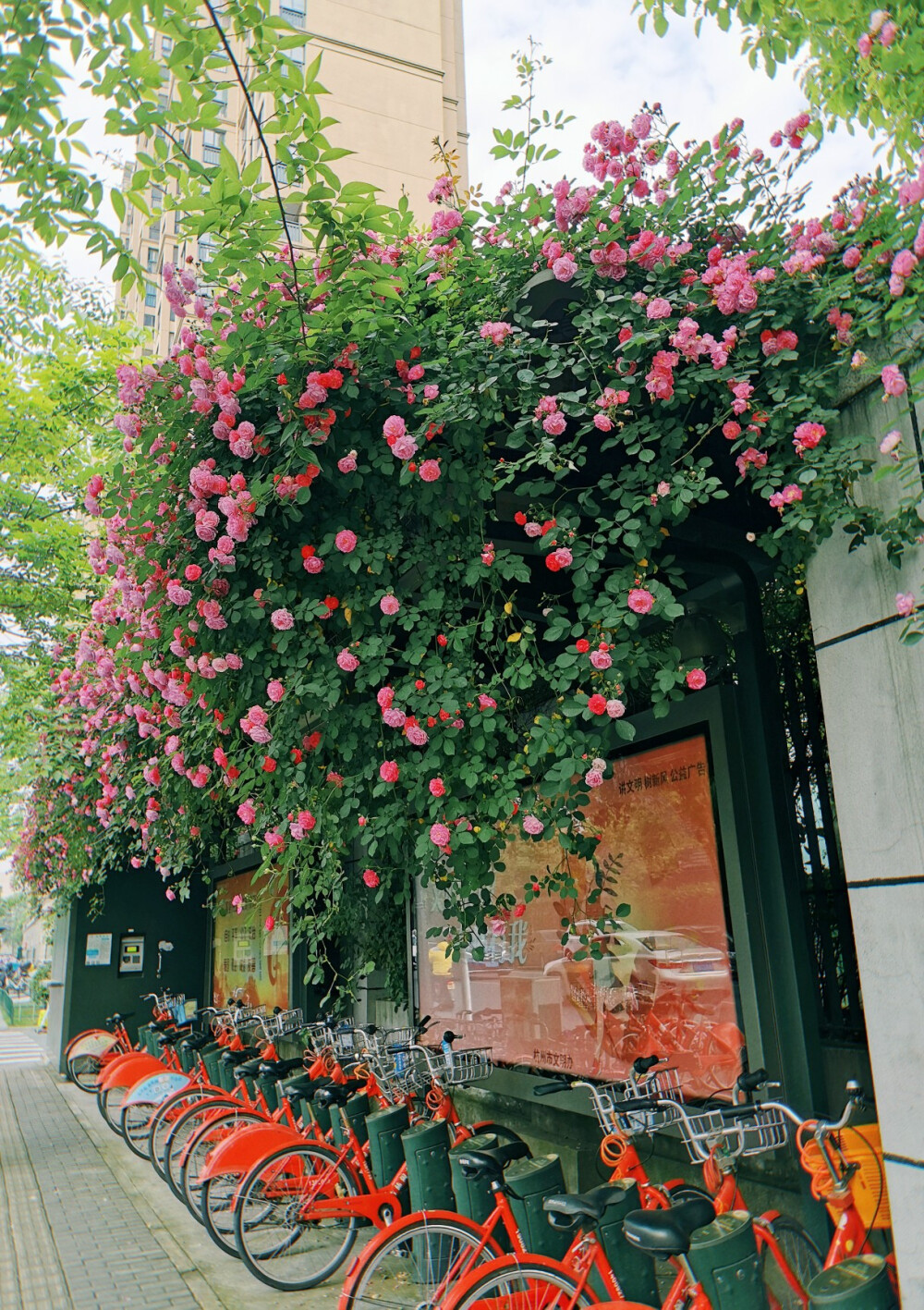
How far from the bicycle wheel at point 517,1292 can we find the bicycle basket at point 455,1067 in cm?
228

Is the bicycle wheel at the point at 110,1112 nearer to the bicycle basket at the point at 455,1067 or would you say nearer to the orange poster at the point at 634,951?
the bicycle basket at the point at 455,1067

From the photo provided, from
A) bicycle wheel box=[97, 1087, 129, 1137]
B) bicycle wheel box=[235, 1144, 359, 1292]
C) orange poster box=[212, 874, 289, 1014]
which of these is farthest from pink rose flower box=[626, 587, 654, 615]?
orange poster box=[212, 874, 289, 1014]

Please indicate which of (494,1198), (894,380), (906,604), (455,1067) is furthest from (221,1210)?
(894,380)

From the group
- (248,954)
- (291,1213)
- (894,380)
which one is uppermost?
(894,380)

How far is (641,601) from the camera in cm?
333

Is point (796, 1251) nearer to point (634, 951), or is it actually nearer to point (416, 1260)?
point (416, 1260)

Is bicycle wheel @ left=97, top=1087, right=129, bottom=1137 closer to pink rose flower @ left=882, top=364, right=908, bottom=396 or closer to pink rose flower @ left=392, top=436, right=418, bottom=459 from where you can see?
pink rose flower @ left=392, top=436, right=418, bottom=459

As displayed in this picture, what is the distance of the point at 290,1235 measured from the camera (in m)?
5.63

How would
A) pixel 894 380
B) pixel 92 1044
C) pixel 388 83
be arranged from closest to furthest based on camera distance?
pixel 894 380
pixel 92 1044
pixel 388 83

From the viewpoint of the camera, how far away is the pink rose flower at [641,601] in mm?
3328

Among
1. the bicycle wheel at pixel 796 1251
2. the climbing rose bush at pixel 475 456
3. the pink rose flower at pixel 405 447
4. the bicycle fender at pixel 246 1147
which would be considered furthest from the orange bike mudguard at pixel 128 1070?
the pink rose flower at pixel 405 447

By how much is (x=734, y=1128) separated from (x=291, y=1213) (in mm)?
3024

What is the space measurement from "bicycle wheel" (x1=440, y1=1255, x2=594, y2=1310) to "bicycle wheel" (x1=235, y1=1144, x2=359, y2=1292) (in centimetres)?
202

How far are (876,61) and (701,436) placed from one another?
4.30 ft
